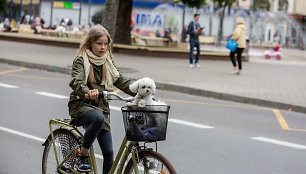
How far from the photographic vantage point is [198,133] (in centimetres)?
888

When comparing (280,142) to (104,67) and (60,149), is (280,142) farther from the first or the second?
(104,67)

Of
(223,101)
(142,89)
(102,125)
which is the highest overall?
(142,89)

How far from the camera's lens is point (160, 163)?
14.0 feet

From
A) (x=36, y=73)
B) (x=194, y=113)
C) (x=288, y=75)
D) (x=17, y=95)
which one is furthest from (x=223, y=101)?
(x=288, y=75)

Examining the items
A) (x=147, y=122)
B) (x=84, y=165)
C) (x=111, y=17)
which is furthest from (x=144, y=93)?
(x=111, y=17)

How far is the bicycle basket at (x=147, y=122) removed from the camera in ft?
13.3

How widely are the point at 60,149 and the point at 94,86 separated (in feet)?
2.64

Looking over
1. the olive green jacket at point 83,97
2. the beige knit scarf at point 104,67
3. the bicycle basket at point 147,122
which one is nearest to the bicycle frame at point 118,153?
the olive green jacket at point 83,97

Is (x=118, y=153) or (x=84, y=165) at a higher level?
(x=118, y=153)

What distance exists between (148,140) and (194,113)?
6.95 meters

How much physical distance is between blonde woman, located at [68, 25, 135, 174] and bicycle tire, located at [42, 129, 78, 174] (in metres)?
0.20

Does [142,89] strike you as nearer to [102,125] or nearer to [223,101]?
[102,125]

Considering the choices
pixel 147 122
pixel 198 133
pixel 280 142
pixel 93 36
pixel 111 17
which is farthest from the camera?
pixel 111 17

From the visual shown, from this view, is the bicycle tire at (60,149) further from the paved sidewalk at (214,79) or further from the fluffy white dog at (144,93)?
the paved sidewalk at (214,79)
